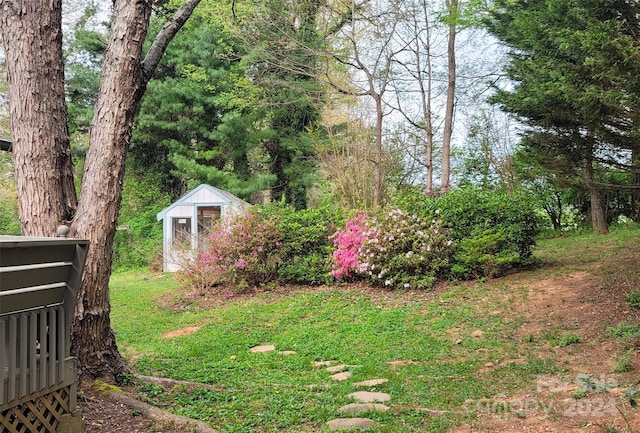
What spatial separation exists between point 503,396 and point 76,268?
8.93 ft

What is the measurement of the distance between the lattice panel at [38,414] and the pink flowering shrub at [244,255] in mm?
5902

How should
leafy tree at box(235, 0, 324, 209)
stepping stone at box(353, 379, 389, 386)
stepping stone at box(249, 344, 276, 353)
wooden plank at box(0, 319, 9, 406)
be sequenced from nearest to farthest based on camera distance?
wooden plank at box(0, 319, 9, 406)
stepping stone at box(353, 379, 389, 386)
stepping stone at box(249, 344, 276, 353)
leafy tree at box(235, 0, 324, 209)

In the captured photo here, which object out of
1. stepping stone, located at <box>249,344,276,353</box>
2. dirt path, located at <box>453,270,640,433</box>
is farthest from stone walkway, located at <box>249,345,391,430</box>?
stepping stone, located at <box>249,344,276,353</box>

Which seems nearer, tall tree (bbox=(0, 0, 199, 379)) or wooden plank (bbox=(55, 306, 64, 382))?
wooden plank (bbox=(55, 306, 64, 382))

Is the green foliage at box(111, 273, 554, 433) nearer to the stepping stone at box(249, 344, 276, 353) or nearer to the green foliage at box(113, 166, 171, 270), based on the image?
the stepping stone at box(249, 344, 276, 353)

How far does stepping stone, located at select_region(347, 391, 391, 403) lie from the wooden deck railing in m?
1.80

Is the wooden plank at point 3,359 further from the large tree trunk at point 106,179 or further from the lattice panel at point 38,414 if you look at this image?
the large tree trunk at point 106,179

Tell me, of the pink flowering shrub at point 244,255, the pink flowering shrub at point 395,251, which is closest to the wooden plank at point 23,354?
the pink flowering shrub at point 395,251

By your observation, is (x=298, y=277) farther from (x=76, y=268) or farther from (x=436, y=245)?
(x=76, y=268)

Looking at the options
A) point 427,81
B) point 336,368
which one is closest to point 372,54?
point 427,81

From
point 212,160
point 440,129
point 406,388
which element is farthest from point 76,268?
point 212,160

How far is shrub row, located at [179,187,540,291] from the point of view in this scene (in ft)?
23.0

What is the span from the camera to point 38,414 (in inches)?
82.4

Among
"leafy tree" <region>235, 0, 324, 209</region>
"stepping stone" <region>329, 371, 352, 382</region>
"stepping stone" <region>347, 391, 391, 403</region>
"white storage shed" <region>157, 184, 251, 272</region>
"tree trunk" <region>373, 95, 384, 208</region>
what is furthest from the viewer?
"white storage shed" <region>157, 184, 251, 272</region>
